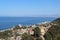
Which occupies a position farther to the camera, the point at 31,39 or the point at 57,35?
the point at 57,35

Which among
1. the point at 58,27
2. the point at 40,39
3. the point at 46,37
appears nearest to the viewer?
the point at 40,39

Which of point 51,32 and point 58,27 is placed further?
point 58,27

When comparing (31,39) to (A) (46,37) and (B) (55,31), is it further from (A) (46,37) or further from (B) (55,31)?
(B) (55,31)

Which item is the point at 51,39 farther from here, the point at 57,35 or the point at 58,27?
the point at 58,27

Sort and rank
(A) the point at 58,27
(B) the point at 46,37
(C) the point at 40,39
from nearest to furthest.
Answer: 1. (C) the point at 40,39
2. (B) the point at 46,37
3. (A) the point at 58,27

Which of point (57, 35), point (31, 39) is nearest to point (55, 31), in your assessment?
point (57, 35)

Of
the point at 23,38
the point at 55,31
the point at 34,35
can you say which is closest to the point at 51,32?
the point at 55,31

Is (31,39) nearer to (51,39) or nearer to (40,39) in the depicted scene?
(40,39)
